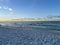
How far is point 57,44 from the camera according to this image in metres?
8.60

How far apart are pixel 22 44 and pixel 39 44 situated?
3.83 feet

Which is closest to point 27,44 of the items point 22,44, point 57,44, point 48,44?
point 22,44

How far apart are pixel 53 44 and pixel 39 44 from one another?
39.6 inches

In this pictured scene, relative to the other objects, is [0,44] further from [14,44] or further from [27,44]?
[27,44]

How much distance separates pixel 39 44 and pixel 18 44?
144 cm

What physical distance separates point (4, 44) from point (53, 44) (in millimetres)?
3375

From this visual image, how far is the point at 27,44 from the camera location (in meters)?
8.37

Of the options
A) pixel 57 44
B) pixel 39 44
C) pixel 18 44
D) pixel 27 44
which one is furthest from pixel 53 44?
pixel 18 44

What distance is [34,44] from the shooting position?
329 inches

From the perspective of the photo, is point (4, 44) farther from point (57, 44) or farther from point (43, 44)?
point (57, 44)

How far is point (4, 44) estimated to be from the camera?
8172mm

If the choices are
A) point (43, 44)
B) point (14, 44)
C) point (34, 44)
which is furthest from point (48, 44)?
point (14, 44)

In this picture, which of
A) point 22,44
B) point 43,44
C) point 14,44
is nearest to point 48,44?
point 43,44

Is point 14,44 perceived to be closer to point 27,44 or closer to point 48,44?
point 27,44
